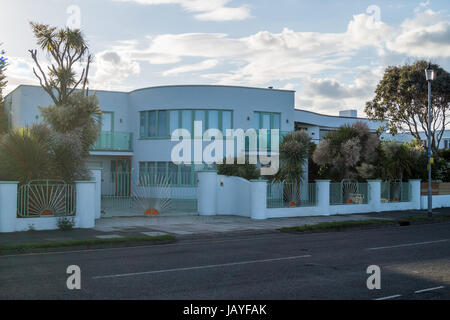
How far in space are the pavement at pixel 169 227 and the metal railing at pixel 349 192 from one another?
1.25m

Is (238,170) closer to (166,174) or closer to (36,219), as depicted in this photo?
(166,174)

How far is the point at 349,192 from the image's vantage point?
945 inches

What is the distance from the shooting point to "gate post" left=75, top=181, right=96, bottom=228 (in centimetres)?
1606

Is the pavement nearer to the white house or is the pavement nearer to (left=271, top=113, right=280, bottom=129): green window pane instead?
the white house

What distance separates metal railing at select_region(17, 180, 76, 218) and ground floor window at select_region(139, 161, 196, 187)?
4.35 metres

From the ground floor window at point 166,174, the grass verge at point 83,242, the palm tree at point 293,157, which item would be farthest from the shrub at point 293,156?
the grass verge at point 83,242

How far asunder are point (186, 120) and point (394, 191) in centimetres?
1270

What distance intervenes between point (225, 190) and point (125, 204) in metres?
4.51

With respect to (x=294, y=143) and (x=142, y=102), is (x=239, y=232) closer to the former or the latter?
(x=294, y=143)

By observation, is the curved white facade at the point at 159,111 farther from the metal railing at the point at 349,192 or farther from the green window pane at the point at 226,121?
the metal railing at the point at 349,192

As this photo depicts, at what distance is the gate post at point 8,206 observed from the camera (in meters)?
14.8

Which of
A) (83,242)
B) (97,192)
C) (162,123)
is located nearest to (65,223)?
(83,242)
